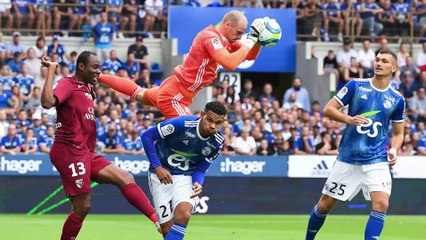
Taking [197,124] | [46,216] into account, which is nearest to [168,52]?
[46,216]

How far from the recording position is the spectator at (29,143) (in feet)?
72.9

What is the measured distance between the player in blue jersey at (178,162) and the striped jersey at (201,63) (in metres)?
1.73

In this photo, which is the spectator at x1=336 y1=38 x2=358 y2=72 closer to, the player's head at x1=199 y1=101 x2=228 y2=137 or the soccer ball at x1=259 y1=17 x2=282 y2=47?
the soccer ball at x1=259 y1=17 x2=282 y2=47

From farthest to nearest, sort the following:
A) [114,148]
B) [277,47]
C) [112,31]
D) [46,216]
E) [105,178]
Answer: [277,47], [112,31], [114,148], [46,216], [105,178]

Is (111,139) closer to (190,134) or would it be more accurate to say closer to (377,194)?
(377,194)

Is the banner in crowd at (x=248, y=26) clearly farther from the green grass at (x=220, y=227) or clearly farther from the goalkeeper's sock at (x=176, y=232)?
the goalkeeper's sock at (x=176, y=232)

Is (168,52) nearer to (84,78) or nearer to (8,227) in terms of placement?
(8,227)

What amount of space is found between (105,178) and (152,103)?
1.61 meters

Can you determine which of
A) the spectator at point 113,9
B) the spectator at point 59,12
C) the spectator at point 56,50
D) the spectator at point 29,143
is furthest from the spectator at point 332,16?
the spectator at point 29,143

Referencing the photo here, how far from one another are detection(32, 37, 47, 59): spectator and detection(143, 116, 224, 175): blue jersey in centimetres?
1517

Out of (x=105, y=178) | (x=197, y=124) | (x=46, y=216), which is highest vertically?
(x=197, y=124)

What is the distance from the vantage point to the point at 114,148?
2294 centimetres

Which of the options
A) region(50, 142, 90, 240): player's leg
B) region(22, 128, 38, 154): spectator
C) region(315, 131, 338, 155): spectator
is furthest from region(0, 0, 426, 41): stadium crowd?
region(50, 142, 90, 240): player's leg

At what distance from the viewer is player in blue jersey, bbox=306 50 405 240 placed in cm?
1242
